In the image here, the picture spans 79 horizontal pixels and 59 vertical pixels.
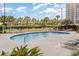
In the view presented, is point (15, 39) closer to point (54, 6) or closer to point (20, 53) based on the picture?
point (20, 53)

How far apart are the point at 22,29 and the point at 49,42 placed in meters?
0.56

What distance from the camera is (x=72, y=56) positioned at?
3270mm

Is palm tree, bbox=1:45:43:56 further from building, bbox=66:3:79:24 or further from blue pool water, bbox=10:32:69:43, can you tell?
building, bbox=66:3:79:24

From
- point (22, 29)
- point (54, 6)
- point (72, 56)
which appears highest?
point (54, 6)

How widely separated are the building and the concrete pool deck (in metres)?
0.28

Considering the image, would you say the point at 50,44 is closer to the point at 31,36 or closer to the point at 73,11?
the point at 31,36

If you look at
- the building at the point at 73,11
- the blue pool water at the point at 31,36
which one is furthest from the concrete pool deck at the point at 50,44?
the building at the point at 73,11

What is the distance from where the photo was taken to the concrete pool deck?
3.28 metres

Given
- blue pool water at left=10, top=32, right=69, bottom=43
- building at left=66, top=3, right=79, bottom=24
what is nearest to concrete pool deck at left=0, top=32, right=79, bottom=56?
blue pool water at left=10, top=32, right=69, bottom=43

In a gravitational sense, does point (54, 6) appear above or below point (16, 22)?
above

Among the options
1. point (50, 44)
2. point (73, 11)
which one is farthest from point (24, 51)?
point (73, 11)

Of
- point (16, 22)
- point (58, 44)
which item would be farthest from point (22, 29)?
point (58, 44)

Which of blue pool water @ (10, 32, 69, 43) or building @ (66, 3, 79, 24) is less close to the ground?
building @ (66, 3, 79, 24)

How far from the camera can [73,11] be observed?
10.9 ft
